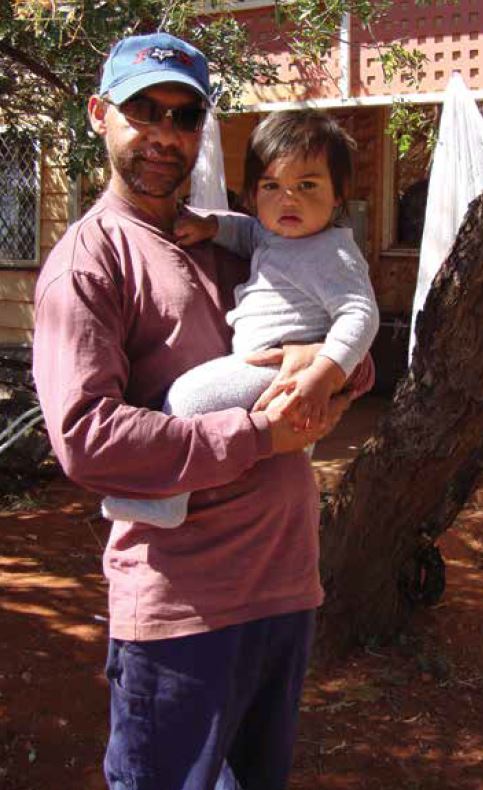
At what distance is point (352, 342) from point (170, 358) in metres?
0.38

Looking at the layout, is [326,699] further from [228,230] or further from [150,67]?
[150,67]

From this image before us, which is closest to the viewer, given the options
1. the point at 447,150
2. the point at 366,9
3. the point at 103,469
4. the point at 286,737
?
the point at 103,469

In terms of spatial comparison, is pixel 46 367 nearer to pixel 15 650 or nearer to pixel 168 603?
pixel 168 603

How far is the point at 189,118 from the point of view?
210cm

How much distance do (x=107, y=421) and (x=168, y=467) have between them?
144mm

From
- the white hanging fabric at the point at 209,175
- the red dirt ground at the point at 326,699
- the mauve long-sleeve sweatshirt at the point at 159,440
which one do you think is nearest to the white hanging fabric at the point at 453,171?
the white hanging fabric at the point at 209,175

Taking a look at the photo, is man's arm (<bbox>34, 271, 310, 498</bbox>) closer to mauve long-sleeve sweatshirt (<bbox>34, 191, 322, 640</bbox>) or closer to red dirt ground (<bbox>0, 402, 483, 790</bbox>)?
mauve long-sleeve sweatshirt (<bbox>34, 191, 322, 640</bbox>)

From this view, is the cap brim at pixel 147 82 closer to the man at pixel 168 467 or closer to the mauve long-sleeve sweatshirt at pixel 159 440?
the man at pixel 168 467

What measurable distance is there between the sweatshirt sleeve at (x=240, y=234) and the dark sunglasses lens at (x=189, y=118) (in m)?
0.23

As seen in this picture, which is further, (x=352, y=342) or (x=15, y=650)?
(x=15, y=650)

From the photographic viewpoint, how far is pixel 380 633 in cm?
480

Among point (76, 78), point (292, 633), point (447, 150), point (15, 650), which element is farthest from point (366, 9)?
point (292, 633)

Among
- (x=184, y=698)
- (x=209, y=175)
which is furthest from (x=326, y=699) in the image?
(x=209, y=175)

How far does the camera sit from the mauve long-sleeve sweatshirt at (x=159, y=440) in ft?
6.01
